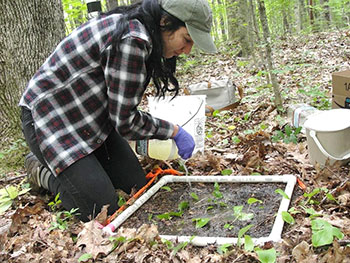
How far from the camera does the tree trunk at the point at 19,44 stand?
3.19 metres

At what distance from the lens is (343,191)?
201 cm

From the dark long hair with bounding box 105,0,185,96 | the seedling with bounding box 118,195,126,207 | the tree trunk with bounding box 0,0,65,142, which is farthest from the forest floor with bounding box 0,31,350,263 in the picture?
the dark long hair with bounding box 105,0,185,96

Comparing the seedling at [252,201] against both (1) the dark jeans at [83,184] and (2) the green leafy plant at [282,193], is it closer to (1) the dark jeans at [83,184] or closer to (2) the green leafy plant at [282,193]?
(2) the green leafy plant at [282,193]

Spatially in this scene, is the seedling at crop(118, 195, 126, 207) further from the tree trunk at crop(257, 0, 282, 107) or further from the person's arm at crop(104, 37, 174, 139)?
the tree trunk at crop(257, 0, 282, 107)

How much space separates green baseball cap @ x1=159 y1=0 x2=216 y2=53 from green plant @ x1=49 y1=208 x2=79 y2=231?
129 centimetres

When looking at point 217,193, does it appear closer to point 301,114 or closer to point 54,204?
point 54,204

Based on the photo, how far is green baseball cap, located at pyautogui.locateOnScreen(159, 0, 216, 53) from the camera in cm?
191

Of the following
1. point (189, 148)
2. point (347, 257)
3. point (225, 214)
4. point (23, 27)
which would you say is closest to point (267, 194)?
point (225, 214)

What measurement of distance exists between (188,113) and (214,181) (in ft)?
2.57

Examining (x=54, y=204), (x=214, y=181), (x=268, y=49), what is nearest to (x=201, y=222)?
(x=214, y=181)

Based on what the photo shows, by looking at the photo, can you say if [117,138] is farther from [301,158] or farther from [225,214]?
[301,158]

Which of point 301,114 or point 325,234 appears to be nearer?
point 325,234

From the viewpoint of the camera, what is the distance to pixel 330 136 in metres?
2.40

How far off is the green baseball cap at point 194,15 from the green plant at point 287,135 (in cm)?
143
